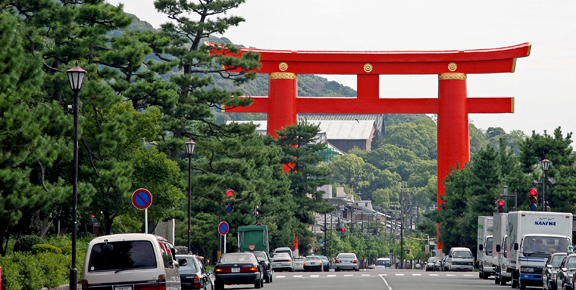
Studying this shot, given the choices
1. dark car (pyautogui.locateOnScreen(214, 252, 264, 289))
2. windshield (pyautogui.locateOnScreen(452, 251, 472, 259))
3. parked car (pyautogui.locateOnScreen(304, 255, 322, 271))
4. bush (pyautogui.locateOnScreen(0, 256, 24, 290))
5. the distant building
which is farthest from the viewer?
the distant building

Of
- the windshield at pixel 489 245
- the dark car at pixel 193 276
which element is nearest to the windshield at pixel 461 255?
the windshield at pixel 489 245

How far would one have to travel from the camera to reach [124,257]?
14.6 m

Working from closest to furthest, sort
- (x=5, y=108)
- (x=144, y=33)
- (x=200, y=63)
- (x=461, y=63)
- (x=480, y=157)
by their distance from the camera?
1. (x=5, y=108)
2. (x=144, y=33)
3. (x=200, y=63)
4. (x=461, y=63)
5. (x=480, y=157)

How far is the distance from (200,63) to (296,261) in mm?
19119

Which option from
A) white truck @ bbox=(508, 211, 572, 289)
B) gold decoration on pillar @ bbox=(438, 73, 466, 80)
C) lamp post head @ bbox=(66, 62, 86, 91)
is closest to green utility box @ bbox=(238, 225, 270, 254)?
gold decoration on pillar @ bbox=(438, 73, 466, 80)

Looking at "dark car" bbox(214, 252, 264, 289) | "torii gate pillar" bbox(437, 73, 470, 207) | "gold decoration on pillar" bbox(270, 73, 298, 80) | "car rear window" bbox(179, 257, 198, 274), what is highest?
"gold decoration on pillar" bbox(270, 73, 298, 80)

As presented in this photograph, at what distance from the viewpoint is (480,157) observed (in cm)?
5634

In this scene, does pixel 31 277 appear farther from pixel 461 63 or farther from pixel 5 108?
pixel 461 63

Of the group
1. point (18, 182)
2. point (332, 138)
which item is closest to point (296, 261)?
point (18, 182)

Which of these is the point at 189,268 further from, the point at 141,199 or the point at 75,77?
the point at 75,77

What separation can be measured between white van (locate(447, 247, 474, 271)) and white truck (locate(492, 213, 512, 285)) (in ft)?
54.3

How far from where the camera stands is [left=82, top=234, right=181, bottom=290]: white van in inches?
566

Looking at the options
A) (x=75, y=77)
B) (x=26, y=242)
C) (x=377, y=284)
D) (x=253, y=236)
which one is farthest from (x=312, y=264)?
(x=75, y=77)

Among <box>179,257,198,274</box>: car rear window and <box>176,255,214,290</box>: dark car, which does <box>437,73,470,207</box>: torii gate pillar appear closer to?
<box>176,255,214,290</box>: dark car
